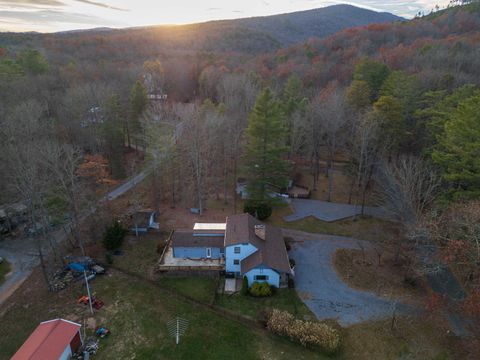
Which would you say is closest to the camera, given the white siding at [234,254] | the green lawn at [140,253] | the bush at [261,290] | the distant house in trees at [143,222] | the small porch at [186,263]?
the bush at [261,290]

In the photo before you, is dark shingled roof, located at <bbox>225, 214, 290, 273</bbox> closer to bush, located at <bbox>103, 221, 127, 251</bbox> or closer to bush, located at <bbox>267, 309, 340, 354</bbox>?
bush, located at <bbox>267, 309, 340, 354</bbox>

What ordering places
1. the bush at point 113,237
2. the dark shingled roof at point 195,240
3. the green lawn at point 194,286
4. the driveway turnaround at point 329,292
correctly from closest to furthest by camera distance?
the driveway turnaround at point 329,292 < the green lawn at point 194,286 < the dark shingled roof at point 195,240 < the bush at point 113,237

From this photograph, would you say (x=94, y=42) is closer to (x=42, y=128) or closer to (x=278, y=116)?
(x=42, y=128)

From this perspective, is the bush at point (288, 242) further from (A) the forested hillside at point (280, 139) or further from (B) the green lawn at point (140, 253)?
(B) the green lawn at point (140, 253)

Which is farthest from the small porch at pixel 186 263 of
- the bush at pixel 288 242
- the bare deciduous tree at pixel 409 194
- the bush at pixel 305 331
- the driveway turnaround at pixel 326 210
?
the bare deciduous tree at pixel 409 194

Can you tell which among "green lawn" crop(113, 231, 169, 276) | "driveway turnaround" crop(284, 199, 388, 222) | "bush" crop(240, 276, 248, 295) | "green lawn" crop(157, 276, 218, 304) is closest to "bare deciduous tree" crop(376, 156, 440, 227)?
"driveway turnaround" crop(284, 199, 388, 222)

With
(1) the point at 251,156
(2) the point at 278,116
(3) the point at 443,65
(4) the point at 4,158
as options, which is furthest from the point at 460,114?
(4) the point at 4,158
